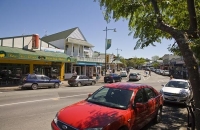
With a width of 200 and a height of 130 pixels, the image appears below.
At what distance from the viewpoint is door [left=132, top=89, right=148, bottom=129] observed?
5301 mm

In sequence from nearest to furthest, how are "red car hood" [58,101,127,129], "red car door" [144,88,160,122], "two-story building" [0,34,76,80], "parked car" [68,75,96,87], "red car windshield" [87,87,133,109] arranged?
"red car hood" [58,101,127,129] → "red car windshield" [87,87,133,109] → "red car door" [144,88,160,122] → "two-story building" [0,34,76,80] → "parked car" [68,75,96,87]

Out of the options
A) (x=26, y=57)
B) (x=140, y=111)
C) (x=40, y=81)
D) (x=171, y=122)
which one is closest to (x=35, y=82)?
(x=40, y=81)

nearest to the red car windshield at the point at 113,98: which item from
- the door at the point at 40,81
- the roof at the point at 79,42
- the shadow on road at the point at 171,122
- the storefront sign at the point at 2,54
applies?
the shadow on road at the point at 171,122

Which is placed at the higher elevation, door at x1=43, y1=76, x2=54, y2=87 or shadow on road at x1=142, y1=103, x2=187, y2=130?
door at x1=43, y1=76, x2=54, y2=87

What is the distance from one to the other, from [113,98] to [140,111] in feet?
3.08

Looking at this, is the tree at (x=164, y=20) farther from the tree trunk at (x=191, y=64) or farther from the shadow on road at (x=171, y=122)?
the shadow on road at (x=171, y=122)

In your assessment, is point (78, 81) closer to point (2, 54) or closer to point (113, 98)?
point (2, 54)

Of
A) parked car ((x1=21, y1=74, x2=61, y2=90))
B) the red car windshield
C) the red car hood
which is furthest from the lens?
parked car ((x1=21, y1=74, x2=61, y2=90))

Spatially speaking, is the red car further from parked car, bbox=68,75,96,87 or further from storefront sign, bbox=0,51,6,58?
storefront sign, bbox=0,51,6,58

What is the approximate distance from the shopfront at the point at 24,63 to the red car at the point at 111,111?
17.1m

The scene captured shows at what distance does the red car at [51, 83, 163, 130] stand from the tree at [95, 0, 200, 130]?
5.38 feet

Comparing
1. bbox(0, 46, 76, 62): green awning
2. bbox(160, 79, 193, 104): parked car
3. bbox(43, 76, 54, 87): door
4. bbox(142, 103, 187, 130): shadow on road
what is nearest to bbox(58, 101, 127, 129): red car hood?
bbox(142, 103, 187, 130): shadow on road

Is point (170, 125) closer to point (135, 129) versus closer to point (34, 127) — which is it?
point (135, 129)

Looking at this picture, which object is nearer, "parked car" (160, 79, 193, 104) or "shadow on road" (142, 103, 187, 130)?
"shadow on road" (142, 103, 187, 130)
